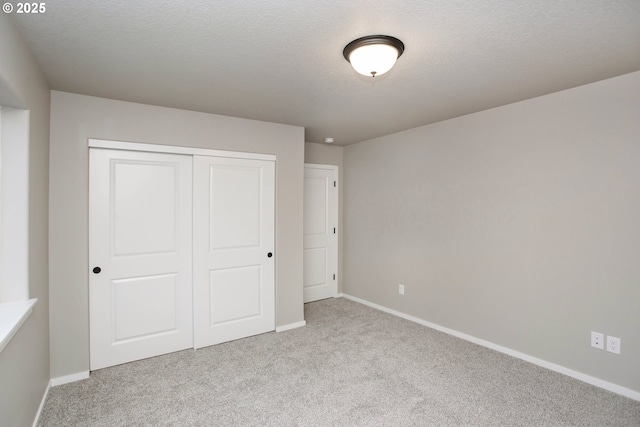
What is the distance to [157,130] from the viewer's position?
3.03 metres

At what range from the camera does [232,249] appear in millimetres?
3449

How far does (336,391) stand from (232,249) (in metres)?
1.75

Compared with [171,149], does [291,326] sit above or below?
below

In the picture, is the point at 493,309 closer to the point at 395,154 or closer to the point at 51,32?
the point at 395,154

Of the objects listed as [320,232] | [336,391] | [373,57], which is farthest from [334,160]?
[336,391]

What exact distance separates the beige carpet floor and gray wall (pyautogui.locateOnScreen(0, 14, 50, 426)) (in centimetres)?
37

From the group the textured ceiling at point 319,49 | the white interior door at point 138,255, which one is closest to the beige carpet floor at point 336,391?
the white interior door at point 138,255

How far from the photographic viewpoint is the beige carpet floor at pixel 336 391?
214cm

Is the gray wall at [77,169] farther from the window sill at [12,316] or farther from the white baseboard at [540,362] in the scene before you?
the white baseboard at [540,362]

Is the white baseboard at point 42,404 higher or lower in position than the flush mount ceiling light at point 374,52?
lower

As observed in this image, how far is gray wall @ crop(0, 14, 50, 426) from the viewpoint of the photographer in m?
1.60

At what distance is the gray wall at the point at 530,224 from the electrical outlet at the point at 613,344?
40 mm

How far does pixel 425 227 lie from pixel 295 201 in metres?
1.59

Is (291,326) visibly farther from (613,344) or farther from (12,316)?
(613,344)
